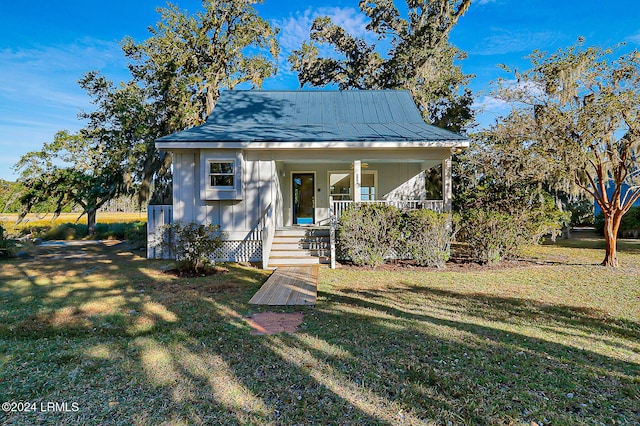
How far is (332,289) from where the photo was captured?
5.96 metres

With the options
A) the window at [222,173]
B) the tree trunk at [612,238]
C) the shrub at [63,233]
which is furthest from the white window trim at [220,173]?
the shrub at [63,233]

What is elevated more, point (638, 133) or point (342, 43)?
point (342, 43)

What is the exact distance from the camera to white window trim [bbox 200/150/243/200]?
8.99 m

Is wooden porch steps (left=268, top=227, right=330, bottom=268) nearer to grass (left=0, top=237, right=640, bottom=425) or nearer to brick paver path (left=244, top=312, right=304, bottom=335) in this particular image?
grass (left=0, top=237, right=640, bottom=425)

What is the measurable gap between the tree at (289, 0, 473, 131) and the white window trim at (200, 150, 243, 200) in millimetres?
10571

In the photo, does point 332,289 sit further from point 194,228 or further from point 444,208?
point 444,208

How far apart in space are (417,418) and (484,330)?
2.15 metres

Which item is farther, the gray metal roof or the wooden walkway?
the gray metal roof

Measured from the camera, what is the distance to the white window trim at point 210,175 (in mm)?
8992

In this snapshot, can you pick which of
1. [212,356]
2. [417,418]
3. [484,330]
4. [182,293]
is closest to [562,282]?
[484,330]

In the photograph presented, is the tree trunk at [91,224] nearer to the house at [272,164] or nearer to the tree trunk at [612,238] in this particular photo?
the house at [272,164]

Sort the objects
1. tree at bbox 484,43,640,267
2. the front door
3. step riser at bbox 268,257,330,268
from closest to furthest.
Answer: tree at bbox 484,43,640,267 < step riser at bbox 268,257,330,268 < the front door

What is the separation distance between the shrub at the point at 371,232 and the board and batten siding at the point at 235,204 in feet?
9.24

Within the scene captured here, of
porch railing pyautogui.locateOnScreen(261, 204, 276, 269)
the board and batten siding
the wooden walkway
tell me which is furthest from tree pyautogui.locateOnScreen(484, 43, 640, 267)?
the board and batten siding
